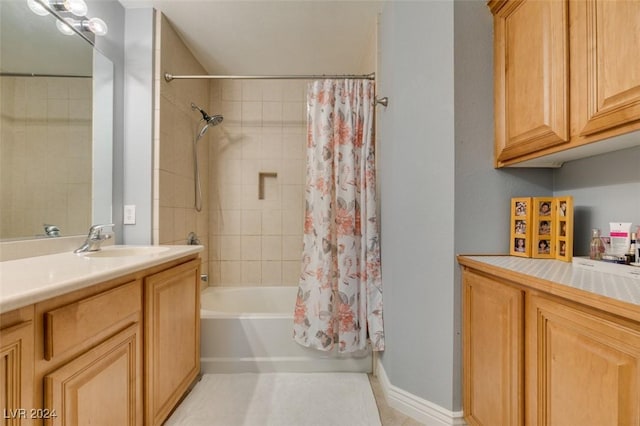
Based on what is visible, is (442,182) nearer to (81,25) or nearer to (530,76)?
(530,76)

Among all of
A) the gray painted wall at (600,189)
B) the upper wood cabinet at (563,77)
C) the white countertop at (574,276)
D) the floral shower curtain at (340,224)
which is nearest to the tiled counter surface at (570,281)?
the white countertop at (574,276)

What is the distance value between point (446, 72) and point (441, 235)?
2.59ft

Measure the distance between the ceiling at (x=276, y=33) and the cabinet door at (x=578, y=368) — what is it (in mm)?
1943

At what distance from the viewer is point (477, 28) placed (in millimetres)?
1365

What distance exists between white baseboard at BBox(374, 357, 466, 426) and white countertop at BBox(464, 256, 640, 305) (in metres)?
0.77

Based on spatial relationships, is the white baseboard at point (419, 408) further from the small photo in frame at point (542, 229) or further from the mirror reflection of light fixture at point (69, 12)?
the mirror reflection of light fixture at point (69, 12)

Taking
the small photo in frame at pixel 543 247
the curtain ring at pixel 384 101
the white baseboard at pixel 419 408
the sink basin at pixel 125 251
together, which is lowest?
the white baseboard at pixel 419 408

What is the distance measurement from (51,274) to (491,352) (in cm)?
159

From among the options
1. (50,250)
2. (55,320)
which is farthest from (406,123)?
(50,250)

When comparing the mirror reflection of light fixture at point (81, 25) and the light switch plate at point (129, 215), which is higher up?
the mirror reflection of light fixture at point (81, 25)

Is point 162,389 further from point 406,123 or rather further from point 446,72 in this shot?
point 446,72

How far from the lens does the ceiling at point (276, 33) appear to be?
6.02ft

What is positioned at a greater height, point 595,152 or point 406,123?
point 406,123

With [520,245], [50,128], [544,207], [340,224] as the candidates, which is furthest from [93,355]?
[544,207]
